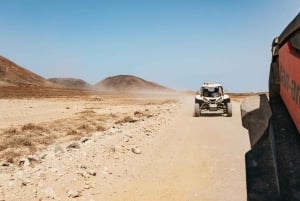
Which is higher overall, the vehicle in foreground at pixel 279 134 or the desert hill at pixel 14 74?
the desert hill at pixel 14 74

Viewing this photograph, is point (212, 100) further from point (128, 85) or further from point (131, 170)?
point (128, 85)

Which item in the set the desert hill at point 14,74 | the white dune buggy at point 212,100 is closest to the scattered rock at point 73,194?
the white dune buggy at point 212,100

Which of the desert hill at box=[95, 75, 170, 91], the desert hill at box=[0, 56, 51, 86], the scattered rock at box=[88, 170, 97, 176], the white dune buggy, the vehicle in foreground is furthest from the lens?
the desert hill at box=[95, 75, 170, 91]

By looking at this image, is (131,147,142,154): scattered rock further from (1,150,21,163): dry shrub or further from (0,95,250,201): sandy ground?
(1,150,21,163): dry shrub

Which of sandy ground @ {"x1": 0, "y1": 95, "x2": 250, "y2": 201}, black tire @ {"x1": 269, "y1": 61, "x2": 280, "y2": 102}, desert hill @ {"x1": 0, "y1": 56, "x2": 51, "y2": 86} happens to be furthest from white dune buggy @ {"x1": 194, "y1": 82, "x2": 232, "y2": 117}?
desert hill @ {"x1": 0, "y1": 56, "x2": 51, "y2": 86}

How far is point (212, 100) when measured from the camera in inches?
886

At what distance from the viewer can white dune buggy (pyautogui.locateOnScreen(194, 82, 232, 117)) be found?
21.9 meters

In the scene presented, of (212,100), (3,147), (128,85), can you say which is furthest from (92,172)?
(128,85)

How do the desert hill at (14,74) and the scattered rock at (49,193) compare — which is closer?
the scattered rock at (49,193)

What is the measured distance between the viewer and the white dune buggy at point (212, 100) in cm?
2192

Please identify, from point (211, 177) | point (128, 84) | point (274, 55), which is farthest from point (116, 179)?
point (128, 84)

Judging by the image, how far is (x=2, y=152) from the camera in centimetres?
1112

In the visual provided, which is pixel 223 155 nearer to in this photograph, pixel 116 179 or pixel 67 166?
pixel 116 179

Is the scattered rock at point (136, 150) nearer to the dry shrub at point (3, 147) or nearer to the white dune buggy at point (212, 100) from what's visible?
the dry shrub at point (3, 147)
